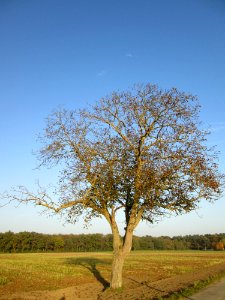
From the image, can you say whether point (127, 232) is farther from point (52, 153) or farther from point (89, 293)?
point (52, 153)

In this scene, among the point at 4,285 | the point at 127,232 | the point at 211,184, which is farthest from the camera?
the point at 4,285

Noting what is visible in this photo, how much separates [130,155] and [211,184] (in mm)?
5643

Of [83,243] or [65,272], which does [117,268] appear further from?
[83,243]

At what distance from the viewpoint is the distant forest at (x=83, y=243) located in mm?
143000

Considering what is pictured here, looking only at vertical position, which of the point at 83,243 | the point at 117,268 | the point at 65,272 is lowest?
the point at 65,272

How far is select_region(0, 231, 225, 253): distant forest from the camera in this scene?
143 metres

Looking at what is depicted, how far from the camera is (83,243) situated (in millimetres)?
163250

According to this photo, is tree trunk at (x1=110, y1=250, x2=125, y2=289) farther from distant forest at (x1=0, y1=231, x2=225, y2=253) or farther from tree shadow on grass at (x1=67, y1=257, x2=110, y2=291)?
distant forest at (x1=0, y1=231, x2=225, y2=253)

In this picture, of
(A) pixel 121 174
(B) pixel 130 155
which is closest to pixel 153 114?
(B) pixel 130 155

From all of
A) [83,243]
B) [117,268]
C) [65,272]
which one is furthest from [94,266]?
[83,243]

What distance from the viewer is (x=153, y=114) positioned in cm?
2327

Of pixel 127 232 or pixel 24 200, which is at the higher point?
pixel 24 200

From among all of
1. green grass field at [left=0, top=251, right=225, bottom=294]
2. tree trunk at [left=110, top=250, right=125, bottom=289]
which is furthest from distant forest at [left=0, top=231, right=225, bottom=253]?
tree trunk at [left=110, top=250, right=125, bottom=289]

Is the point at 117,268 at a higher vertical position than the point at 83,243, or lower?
lower
